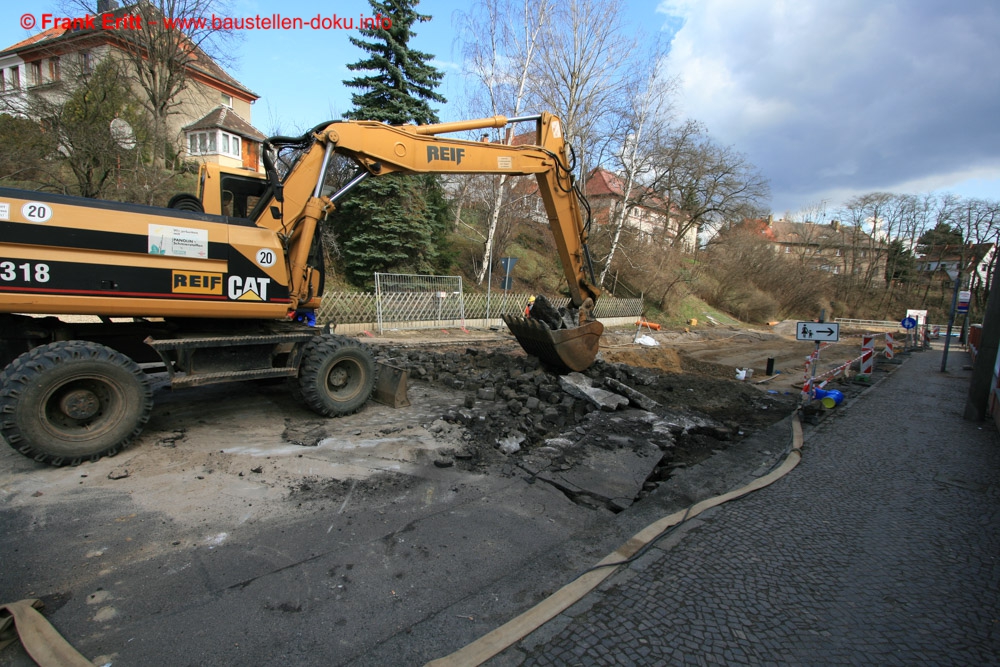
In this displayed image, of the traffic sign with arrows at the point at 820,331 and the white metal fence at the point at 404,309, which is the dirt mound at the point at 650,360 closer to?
the white metal fence at the point at 404,309

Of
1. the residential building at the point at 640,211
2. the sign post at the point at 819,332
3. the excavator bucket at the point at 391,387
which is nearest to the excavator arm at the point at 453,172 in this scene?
the excavator bucket at the point at 391,387

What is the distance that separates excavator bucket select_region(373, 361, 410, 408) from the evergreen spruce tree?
1273 centimetres

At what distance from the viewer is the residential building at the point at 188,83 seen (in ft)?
59.9

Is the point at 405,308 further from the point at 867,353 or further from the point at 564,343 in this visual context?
the point at 867,353

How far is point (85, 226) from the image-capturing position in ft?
14.0

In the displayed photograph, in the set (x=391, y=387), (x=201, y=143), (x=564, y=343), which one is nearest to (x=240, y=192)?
(x=391, y=387)

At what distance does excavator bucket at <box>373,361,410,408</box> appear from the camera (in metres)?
6.65

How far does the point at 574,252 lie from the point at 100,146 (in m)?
14.7

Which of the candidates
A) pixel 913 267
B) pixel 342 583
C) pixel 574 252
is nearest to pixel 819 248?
pixel 913 267

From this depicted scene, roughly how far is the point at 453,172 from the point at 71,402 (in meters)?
4.95

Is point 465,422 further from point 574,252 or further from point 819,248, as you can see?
point 819,248

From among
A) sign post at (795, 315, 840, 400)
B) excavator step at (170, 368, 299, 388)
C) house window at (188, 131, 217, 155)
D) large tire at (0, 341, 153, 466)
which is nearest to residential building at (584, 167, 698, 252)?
sign post at (795, 315, 840, 400)

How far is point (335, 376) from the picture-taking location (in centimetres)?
610

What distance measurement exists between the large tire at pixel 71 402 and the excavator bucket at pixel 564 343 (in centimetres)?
532
